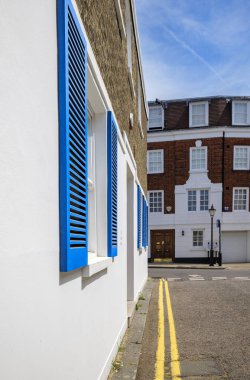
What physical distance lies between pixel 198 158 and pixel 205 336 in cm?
2180

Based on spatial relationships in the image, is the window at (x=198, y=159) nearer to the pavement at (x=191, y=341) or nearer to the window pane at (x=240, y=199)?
the window pane at (x=240, y=199)

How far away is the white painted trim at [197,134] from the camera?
26.2 m

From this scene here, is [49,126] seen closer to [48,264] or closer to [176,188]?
[48,264]

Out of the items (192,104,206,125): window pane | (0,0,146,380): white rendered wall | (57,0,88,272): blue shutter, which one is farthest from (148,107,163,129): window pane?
(0,0,146,380): white rendered wall

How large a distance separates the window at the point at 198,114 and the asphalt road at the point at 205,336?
18984 mm

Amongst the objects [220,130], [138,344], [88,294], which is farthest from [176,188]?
[88,294]

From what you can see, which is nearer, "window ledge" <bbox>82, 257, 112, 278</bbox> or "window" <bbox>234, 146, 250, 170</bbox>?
"window ledge" <bbox>82, 257, 112, 278</bbox>

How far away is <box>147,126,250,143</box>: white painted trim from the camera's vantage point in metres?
26.2

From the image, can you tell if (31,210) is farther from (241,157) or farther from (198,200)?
(241,157)

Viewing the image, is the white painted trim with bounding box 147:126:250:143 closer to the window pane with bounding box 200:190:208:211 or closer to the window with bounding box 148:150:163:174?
the window with bounding box 148:150:163:174

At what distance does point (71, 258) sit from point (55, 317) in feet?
1.24

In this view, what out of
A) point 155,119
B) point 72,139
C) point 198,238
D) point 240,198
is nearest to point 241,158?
point 240,198

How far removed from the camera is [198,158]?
87.2 ft

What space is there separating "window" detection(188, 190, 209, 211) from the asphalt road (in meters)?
16.1
